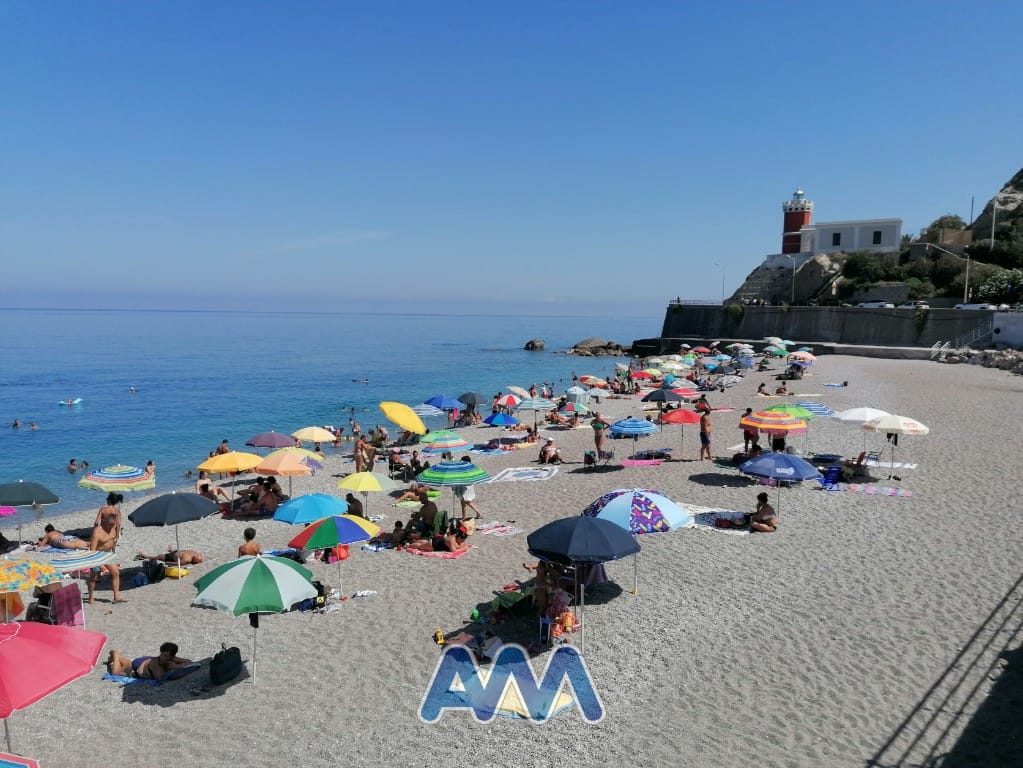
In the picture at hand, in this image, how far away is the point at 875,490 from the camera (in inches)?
523

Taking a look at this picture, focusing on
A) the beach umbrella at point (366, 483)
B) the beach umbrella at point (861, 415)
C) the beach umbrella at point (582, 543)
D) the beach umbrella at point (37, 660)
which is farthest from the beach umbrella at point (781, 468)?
the beach umbrella at point (37, 660)

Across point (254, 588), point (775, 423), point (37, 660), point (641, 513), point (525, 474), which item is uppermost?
point (775, 423)

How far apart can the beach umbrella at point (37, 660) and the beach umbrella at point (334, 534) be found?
327 centimetres

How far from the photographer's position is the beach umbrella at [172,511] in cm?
1023

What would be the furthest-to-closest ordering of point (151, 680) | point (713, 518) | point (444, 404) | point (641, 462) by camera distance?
point (444, 404), point (641, 462), point (713, 518), point (151, 680)

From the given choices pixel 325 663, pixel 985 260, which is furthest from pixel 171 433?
pixel 985 260

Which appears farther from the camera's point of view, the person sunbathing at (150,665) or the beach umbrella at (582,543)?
the beach umbrella at (582,543)

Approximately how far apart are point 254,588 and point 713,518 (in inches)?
306

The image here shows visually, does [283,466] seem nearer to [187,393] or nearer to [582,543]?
[582,543]

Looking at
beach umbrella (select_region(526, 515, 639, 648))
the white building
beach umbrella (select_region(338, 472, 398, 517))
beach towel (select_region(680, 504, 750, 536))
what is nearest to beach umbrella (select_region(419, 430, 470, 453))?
beach umbrella (select_region(338, 472, 398, 517))

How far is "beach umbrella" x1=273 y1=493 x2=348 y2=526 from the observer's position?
10.3 m

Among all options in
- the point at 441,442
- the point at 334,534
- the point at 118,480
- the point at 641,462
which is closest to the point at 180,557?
the point at 118,480

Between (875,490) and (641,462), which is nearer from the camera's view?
(875,490)

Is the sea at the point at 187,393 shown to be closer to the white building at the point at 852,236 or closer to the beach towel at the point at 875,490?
the beach towel at the point at 875,490
